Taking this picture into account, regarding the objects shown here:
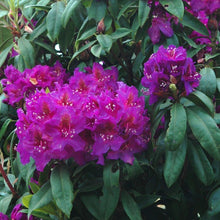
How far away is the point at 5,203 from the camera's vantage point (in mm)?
1464

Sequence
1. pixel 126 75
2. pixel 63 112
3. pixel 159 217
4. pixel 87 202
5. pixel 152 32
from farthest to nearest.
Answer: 1. pixel 126 75
2. pixel 159 217
3. pixel 152 32
4. pixel 87 202
5. pixel 63 112

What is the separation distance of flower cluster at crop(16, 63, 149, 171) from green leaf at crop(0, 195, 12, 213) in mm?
317

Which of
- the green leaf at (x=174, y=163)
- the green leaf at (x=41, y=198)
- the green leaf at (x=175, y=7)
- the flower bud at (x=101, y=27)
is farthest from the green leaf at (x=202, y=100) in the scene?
the green leaf at (x=41, y=198)

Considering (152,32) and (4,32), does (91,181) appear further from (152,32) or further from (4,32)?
(4,32)

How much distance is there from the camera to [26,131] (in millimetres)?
1166

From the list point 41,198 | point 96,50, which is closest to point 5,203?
point 41,198

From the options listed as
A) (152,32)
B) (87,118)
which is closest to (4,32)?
(152,32)

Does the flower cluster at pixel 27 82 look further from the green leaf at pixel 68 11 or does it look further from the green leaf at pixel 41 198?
the green leaf at pixel 41 198

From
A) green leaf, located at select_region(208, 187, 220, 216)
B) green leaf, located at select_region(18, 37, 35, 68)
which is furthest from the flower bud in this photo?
green leaf, located at select_region(208, 187, 220, 216)

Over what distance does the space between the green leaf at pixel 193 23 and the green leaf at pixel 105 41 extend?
28cm

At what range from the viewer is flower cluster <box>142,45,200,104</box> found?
46.8 inches

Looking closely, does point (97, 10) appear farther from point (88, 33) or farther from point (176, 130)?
point (176, 130)

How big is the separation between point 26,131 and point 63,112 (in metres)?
0.13

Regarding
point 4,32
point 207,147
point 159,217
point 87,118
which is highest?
point 4,32
